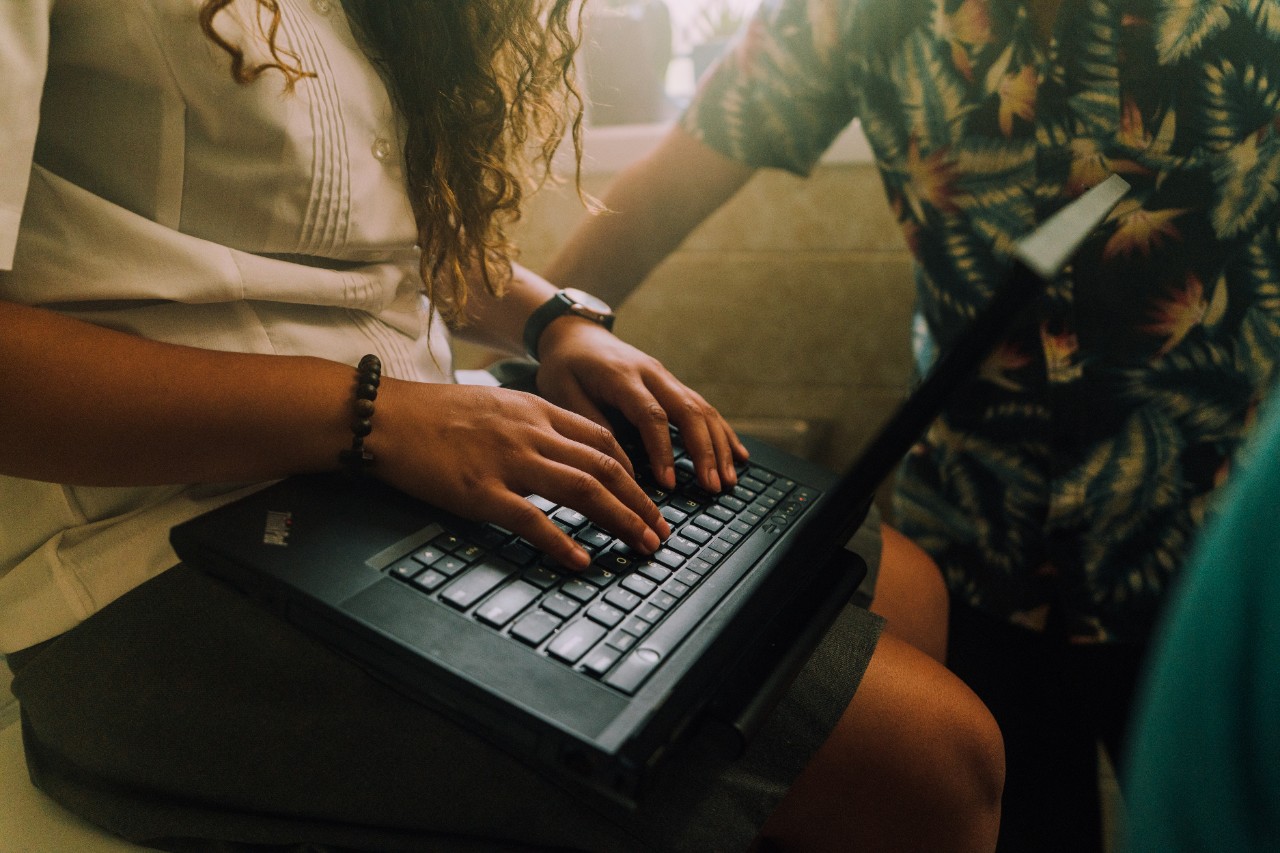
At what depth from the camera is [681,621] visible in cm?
40

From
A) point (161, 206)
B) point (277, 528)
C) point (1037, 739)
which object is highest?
point (161, 206)

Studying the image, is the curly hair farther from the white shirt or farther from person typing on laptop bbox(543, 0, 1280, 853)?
person typing on laptop bbox(543, 0, 1280, 853)

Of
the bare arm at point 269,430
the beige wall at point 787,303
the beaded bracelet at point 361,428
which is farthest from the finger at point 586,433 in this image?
the beige wall at point 787,303

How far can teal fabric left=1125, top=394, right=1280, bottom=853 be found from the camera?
0.20m

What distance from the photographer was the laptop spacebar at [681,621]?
0.35 meters

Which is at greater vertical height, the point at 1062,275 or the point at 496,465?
the point at 1062,275

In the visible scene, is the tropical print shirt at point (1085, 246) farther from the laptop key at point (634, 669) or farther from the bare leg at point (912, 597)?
the laptop key at point (634, 669)

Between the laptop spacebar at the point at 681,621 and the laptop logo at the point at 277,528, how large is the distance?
7.3 inches

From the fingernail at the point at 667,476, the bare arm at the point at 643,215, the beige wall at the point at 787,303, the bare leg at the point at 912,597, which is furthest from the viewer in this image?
the beige wall at the point at 787,303

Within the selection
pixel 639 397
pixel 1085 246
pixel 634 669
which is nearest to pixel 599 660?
pixel 634 669

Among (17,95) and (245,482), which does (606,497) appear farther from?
(17,95)

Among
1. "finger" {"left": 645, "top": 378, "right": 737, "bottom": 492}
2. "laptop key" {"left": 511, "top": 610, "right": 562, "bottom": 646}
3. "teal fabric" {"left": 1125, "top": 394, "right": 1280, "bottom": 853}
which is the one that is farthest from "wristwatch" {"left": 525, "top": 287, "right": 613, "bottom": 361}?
"teal fabric" {"left": 1125, "top": 394, "right": 1280, "bottom": 853}

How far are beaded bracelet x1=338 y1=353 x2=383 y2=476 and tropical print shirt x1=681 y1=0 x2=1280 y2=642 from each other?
41 cm

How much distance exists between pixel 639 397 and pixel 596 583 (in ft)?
0.62
